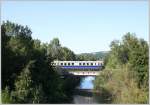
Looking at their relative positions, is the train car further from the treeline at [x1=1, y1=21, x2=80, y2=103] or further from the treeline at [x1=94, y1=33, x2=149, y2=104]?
the treeline at [x1=1, y1=21, x2=80, y2=103]

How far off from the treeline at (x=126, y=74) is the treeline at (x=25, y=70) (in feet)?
3.49

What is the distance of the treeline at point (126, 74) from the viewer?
6617 mm

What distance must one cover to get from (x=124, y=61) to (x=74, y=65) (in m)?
3.75

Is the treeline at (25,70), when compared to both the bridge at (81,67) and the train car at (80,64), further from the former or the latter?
the train car at (80,64)

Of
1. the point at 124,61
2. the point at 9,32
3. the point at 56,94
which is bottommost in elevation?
the point at 56,94

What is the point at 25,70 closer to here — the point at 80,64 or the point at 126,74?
the point at 126,74

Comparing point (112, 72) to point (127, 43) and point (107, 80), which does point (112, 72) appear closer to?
point (107, 80)

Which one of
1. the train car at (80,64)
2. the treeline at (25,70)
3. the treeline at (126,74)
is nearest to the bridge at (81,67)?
the train car at (80,64)

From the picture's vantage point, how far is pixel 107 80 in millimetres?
8148

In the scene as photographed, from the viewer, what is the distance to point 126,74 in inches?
284

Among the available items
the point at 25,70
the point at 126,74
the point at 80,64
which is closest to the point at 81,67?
the point at 80,64

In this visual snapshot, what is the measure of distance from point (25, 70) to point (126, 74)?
1.81 metres

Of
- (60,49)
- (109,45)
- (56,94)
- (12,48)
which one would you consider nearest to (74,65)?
(60,49)

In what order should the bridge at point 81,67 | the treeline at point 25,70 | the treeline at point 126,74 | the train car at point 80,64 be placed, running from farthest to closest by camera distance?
the train car at point 80,64 < the bridge at point 81,67 < the treeline at point 126,74 < the treeline at point 25,70
